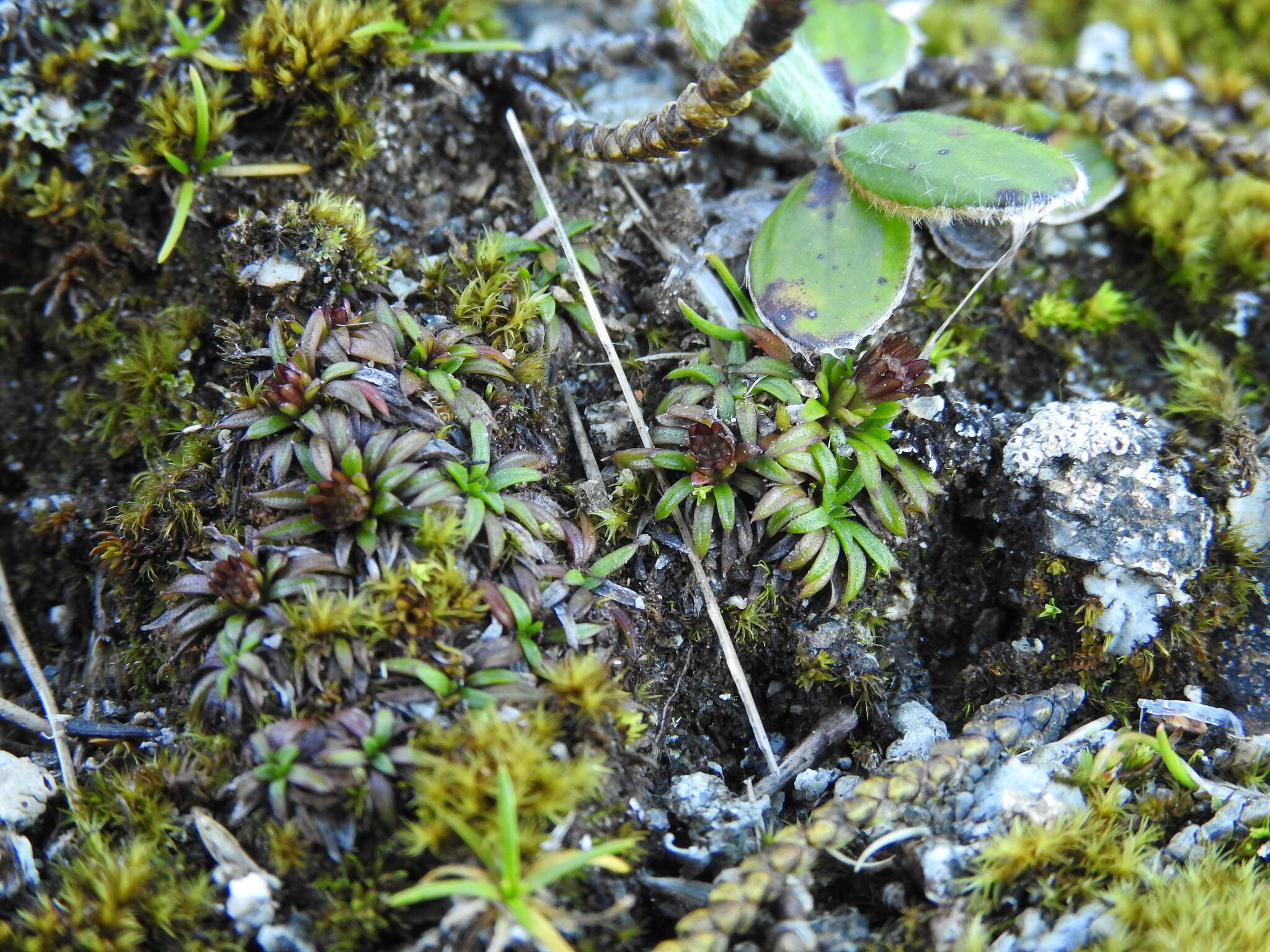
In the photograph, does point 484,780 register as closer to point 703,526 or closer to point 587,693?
point 587,693

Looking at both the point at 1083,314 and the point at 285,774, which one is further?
the point at 1083,314

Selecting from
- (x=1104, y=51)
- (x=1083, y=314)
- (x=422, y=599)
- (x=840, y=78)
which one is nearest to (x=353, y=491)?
(x=422, y=599)

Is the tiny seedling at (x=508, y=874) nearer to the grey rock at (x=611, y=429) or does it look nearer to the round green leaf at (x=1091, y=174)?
the grey rock at (x=611, y=429)

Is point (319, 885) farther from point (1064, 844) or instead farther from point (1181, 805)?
point (1181, 805)

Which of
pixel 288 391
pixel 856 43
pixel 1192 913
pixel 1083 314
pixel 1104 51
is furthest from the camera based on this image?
pixel 1104 51

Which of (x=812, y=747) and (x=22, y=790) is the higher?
(x=812, y=747)

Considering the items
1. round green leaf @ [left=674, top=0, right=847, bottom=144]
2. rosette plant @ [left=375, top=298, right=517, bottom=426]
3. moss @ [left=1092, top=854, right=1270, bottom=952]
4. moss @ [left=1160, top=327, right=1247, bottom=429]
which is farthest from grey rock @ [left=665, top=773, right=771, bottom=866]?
round green leaf @ [left=674, top=0, right=847, bottom=144]

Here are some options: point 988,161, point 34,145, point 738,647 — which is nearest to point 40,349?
point 34,145
